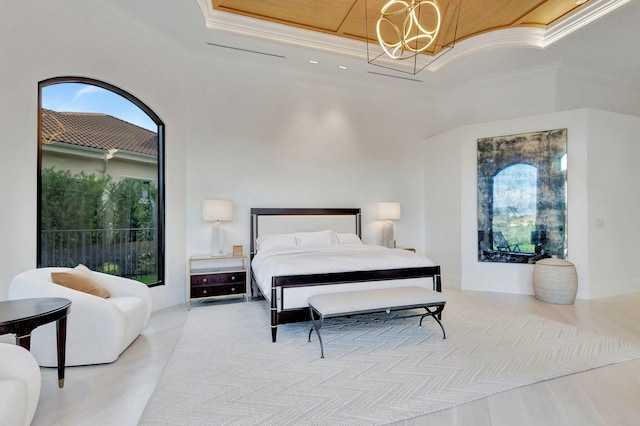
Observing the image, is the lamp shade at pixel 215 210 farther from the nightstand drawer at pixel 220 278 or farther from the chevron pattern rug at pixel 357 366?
the chevron pattern rug at pixel 357 366

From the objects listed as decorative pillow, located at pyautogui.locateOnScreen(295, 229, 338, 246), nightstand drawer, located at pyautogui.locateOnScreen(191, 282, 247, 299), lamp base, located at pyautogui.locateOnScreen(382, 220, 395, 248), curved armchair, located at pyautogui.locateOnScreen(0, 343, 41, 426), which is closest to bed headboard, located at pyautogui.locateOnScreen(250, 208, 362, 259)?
decorative pillow, located at pyautogui.locateOnScreen(295, 229, 338, 246)

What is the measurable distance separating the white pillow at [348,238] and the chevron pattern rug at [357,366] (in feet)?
5.74

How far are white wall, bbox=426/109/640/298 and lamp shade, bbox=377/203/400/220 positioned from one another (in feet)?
3.73

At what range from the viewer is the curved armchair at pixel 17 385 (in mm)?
1477

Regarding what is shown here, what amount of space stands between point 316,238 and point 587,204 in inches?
166

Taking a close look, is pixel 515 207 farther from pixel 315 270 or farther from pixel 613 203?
pixel 315 270

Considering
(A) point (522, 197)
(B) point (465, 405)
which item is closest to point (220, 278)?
(B) point (465, 405)

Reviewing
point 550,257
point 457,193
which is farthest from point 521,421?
point 457,193

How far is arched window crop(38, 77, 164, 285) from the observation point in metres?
3.48

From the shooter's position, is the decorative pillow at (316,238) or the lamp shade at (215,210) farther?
the decorative pillow at (316,238)

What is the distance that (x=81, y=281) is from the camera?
2.97m

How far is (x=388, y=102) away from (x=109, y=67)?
15.6 ft

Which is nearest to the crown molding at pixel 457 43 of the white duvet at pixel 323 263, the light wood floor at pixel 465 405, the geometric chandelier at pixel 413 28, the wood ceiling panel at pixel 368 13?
the wood ceiling panel at pixel 368 13

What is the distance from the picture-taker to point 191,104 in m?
5.02
